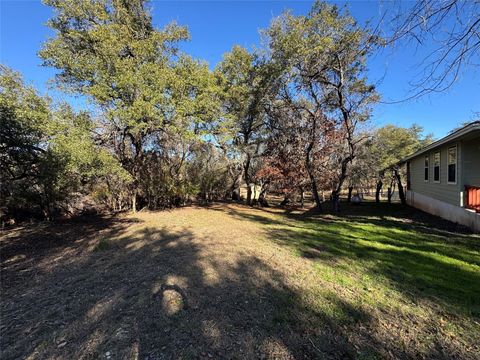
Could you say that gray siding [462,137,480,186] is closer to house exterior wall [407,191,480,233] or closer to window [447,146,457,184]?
window [447,146,457,184]

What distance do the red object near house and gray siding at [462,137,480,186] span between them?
458 mm

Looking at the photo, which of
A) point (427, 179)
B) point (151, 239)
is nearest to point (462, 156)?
point (427, 179)

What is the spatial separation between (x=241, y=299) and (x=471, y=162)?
30.8 ft

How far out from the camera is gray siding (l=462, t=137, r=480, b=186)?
8.59 meters

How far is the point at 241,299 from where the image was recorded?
→ 132 inches

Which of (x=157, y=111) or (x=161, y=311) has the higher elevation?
(x=157, y=111)

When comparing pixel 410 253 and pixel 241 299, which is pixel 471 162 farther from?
pixel 241 299

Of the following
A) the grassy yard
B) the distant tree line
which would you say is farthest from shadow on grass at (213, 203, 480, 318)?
the distant tree line

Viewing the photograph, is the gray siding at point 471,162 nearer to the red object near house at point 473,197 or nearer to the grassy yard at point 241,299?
the red object near house at point 473,197

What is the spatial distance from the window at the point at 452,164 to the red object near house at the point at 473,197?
3.61 ft

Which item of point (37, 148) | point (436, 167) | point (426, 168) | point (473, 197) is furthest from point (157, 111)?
point (426, 168)

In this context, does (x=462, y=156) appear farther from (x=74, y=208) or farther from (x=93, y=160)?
(x=74, y=208)

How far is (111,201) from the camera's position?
39.9 feet

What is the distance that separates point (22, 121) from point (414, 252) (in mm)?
9197
